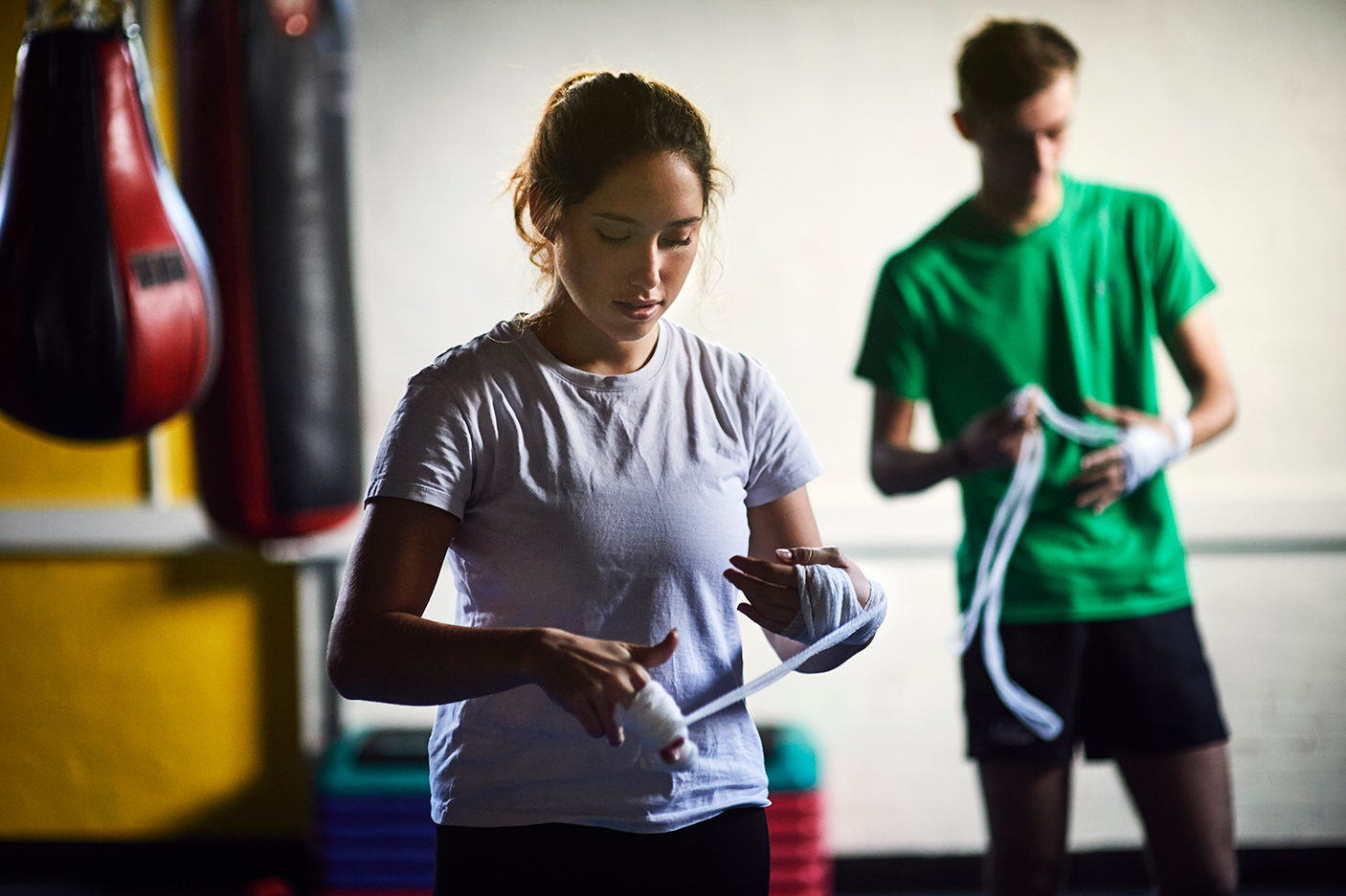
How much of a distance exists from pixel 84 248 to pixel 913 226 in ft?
6.29

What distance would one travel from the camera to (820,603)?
899 millimetres

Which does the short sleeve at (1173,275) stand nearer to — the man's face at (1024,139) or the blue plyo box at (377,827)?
the man's face at (1024,139)

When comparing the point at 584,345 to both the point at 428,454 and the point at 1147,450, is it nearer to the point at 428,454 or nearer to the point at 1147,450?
the point at 428,454

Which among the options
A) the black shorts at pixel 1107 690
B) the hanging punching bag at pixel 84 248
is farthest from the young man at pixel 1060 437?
the hanging punching bag at pixel 84 248

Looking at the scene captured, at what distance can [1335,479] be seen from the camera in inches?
109

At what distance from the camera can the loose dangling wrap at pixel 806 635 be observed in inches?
31.5

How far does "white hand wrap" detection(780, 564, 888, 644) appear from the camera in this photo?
895 mm

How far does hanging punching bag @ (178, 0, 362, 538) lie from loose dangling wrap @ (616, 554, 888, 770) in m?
1.61

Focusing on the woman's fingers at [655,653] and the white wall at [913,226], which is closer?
the woman's fingers at [655,653]

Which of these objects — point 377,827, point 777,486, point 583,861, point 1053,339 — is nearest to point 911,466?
point 1053,339

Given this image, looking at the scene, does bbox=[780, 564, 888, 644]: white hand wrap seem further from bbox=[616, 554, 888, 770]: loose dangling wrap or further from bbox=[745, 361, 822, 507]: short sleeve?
bbox=[745, 361, 822, 507]: short sleeve

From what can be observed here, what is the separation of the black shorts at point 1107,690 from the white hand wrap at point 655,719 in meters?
1.10

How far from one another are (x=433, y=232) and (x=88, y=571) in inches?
51.9

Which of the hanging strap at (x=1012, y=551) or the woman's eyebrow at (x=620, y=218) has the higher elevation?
the woman's eyebrow at (x=620, y=218)
